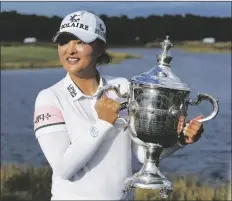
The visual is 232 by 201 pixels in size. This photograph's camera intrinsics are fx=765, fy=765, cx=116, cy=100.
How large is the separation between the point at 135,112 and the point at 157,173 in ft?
0.48

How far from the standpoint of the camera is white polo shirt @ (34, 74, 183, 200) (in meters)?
1.49

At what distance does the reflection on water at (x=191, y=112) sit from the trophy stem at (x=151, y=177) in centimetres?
287

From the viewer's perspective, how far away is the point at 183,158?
4.60m

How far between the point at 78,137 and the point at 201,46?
323 cm

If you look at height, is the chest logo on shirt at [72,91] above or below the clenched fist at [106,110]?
above

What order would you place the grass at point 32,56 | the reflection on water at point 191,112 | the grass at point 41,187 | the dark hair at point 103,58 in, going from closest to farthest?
the dark hair at point 103,58
the grass at point 41,187
the grass at point 32,56
the reflection on water at point 191,112

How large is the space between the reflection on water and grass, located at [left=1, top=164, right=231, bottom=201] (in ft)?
0.23

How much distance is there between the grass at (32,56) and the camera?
14.6 ft

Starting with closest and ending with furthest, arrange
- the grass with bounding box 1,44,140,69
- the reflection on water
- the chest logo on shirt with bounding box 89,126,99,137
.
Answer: the chest logo on shirt with bounding box 89,126,99,137 < the grass with bounding box 1,44,140,69 < the reflection on water

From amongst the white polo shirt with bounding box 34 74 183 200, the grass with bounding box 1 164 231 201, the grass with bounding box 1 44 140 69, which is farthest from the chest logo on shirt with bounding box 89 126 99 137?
the grass with bounding box 1 44 140 69

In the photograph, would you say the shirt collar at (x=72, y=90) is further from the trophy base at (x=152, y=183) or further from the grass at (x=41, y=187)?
the grass at (x=41, y=187)

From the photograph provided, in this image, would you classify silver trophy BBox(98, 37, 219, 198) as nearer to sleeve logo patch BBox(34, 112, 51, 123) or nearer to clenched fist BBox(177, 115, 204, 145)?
clenched fist BBox(177, 115, 204, 145)

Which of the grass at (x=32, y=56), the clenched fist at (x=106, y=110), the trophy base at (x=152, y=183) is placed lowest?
the trophy base at (x=152, y=183)

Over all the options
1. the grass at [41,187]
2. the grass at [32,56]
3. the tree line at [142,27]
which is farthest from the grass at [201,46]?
the grass at [41,187]
